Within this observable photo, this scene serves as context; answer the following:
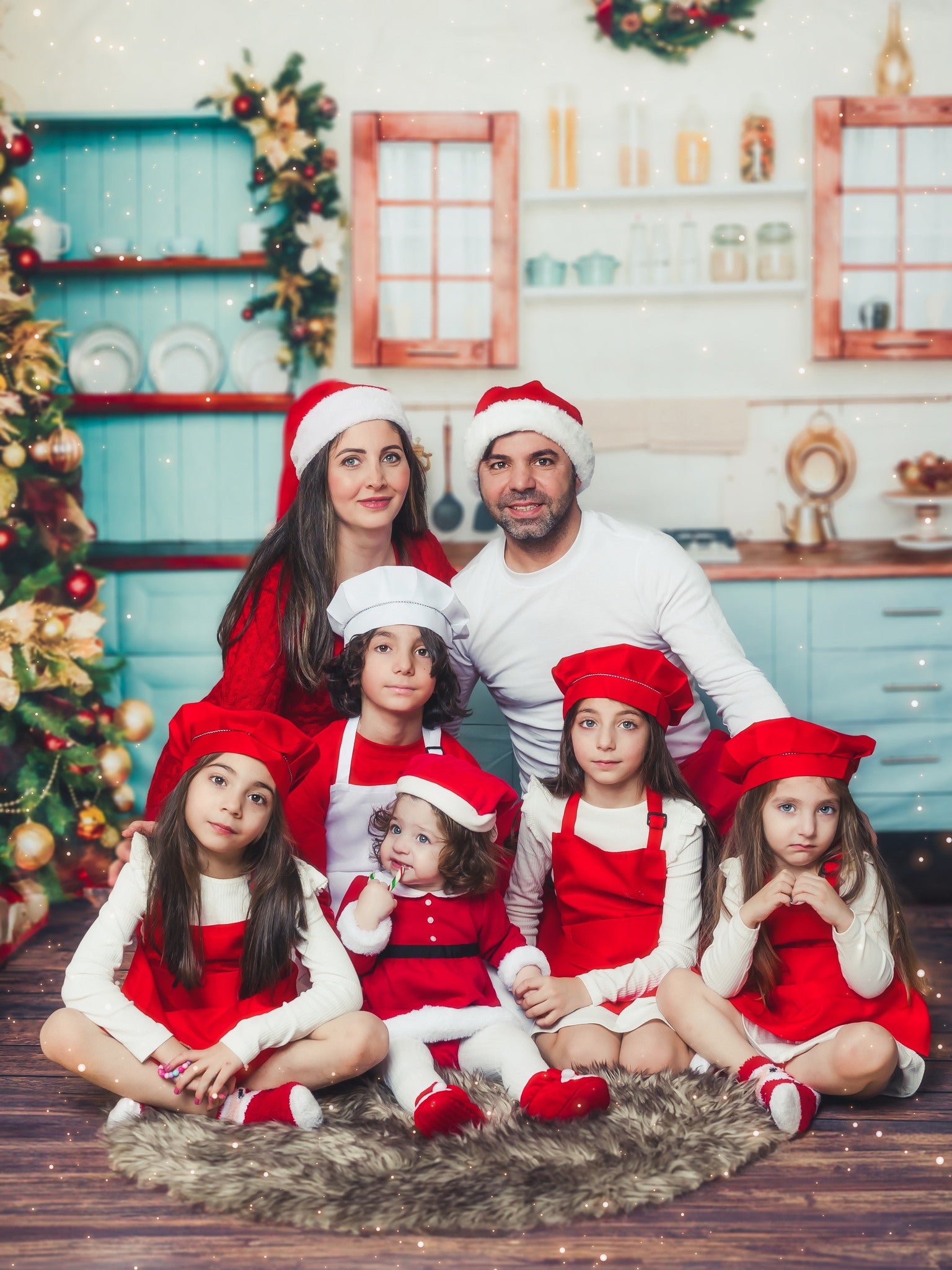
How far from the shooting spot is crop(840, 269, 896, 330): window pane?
11.8ft

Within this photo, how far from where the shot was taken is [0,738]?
2828 millimetres

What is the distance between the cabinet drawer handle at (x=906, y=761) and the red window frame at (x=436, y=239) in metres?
1.53

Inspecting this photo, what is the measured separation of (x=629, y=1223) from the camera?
4.93 ft

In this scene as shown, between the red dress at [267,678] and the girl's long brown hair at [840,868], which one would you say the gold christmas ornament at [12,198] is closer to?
the red dress at [267,678]

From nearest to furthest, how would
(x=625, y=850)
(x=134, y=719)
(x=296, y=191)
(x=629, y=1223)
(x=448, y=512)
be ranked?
(x=629, y=1223) < (x=625, y=850) < (x=134, y=719) < (x=296, y=191) < (x=448, y=512)

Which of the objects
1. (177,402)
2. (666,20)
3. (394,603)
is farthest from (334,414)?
(666,20)

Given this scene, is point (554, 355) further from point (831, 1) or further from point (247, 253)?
point (831, 1)

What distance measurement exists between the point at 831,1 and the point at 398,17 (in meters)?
1.23

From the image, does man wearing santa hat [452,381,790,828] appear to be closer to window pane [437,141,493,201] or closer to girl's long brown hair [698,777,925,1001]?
girl's long brown hair [698,777,925,1001]

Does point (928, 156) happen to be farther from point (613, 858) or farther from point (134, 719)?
point (134, 719)

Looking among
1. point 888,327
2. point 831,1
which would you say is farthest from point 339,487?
point 831,1

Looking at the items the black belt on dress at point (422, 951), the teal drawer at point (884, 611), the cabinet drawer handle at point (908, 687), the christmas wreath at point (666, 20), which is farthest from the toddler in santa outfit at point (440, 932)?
the christmas wreath at point (666, 20)

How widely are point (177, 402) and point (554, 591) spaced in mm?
1703

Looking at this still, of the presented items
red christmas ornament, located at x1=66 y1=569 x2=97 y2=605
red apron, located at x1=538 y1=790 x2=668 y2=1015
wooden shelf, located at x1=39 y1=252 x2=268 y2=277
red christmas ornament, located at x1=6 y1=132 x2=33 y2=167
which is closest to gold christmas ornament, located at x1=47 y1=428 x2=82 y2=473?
red christmas ornament, located at x1=66 y1=569 x2=97 y2=605
